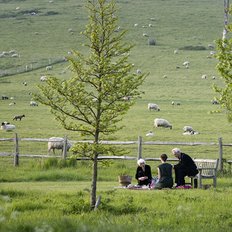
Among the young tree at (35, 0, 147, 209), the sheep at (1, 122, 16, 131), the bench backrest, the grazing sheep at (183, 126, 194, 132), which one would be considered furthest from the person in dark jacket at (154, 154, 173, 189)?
the sheep at (1, 122, 16, 131)

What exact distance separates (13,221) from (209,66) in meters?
72.5

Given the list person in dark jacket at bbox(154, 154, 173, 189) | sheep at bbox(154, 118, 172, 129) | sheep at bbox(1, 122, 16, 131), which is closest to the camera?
person in dark jacket at bbox(154, 154, 173, 189)

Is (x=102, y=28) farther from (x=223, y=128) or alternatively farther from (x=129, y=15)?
(x=129, y=15)

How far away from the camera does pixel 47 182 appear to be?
1102 inches

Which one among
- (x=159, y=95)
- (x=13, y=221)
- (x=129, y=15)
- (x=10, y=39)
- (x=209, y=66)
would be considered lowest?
(x=13, y=221)

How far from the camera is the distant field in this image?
48.2 meters

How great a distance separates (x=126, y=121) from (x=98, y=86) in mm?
30447

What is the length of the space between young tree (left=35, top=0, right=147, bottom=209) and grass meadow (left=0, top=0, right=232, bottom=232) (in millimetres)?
1009

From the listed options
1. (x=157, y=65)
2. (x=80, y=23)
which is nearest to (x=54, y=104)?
(x=157, y=65)

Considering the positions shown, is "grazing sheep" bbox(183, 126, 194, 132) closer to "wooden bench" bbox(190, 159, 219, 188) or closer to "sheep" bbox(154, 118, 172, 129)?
"sheep" bbox(154, 118, 172, 129)

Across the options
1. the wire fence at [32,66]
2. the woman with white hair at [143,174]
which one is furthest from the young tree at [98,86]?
the wire fence at [32,66]

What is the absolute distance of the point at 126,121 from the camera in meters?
50.4

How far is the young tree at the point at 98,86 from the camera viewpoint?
772 inches

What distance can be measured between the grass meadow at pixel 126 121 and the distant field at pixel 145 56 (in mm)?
116
